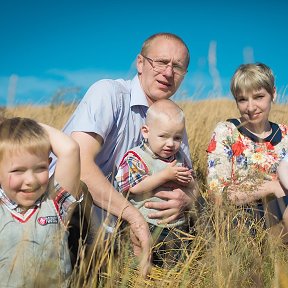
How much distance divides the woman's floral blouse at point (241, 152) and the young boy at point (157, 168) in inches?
16.1

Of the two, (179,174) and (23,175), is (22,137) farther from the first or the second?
(179,174)

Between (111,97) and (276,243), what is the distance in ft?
3.98

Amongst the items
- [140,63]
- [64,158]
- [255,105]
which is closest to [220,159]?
[255,105]

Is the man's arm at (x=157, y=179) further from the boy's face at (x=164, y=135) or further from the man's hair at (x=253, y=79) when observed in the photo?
the man's hair at (x=253, y=79)

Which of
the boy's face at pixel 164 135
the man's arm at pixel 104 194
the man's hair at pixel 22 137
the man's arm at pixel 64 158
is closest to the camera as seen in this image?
the man's hair at pixel 22 137

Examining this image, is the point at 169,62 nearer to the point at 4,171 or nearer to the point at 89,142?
the point at 89,142

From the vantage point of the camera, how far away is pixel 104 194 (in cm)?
278

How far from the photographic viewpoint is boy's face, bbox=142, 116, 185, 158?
290 centimetres

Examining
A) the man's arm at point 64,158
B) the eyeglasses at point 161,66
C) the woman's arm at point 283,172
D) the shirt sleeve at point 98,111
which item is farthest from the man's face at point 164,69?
the man's arm at point 64,158

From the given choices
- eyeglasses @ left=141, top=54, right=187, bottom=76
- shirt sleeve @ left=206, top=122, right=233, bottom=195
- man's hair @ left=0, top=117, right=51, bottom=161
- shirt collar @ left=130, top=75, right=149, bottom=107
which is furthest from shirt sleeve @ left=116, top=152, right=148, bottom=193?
man's hair @ left=0, top=117, right=51, bottom=161

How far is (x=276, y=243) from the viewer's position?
2.41m

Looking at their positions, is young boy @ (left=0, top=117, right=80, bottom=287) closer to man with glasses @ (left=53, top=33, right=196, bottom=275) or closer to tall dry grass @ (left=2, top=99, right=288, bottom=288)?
tall dry grass @ (left=2, top=99, right=288, bottom=288)

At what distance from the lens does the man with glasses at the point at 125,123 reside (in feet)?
9.09

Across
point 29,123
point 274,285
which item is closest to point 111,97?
point 29,123
